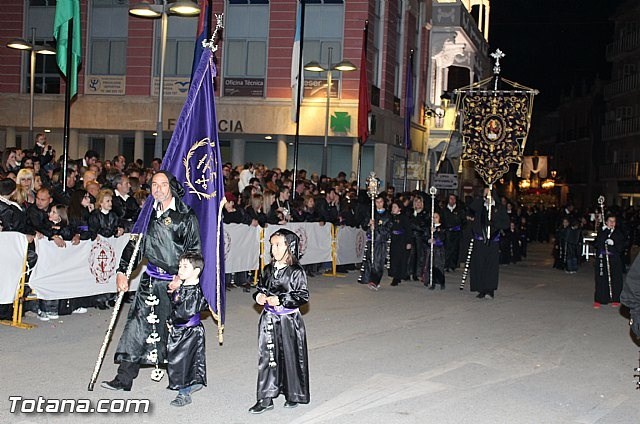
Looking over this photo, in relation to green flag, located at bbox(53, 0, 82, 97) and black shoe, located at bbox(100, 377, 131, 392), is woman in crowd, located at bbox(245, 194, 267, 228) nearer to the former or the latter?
green flag, located at bbox(53, 0, 82, 97)

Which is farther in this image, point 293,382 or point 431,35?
point 431,35

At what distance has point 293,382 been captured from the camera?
7.70m

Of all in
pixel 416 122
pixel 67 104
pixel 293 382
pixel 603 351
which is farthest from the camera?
pixel 416 122

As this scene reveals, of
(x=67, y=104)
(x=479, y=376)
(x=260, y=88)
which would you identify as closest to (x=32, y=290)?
(x=67, y=104)

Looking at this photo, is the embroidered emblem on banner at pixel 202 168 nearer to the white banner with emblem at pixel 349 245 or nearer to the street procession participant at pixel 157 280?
the street procession participant at pixel 157 280

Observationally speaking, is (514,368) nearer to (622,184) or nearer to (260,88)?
(260,88)

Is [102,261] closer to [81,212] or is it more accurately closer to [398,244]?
[81,212]

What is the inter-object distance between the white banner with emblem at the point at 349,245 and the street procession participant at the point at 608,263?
6.15 m

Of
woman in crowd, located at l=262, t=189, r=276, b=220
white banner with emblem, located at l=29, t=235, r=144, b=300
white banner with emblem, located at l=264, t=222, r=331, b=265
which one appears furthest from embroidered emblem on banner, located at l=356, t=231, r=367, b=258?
white banner with emblem, located at l=29, t=235, r=144, b=300

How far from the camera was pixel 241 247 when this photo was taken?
53.0 ft

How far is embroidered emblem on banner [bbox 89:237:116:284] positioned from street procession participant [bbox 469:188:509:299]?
→ 747 centimetres

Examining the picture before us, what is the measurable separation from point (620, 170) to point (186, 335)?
59180mm

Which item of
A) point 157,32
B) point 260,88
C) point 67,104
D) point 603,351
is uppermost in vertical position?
point 157,32

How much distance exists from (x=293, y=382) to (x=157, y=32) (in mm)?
27523
